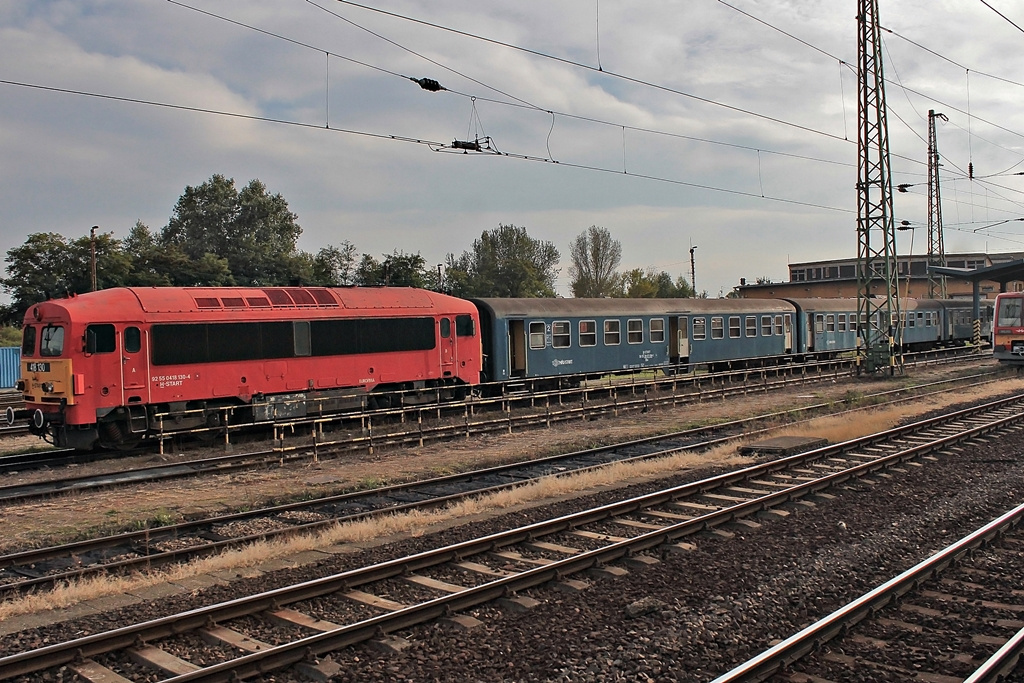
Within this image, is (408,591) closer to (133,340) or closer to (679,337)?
(133,340)

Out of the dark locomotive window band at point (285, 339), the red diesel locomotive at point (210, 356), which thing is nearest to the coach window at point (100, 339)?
the red diesel locomotive at point (210, 356)

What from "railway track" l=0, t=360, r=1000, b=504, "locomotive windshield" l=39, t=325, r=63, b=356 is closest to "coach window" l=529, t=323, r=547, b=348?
"railway track" l=0, t=360, r=1000, b=504

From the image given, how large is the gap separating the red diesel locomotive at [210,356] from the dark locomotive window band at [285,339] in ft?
0.08

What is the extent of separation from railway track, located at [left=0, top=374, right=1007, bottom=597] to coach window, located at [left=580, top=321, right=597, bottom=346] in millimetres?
11028

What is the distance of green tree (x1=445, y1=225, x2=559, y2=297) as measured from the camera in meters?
70.1

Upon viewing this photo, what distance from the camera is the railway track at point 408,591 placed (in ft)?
21.5

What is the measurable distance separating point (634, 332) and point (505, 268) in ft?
149

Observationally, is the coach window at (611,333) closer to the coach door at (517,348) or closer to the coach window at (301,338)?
the coach door at (517,348)

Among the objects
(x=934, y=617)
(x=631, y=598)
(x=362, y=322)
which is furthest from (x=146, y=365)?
(x=934, y=617)

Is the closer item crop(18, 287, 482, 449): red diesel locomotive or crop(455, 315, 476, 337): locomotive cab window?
crop(18, 287, 482, 449): red diesel locomotive

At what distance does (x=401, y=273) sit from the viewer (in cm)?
4441

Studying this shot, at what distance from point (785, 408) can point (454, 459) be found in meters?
11.8

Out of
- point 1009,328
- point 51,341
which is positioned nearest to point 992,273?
point 1009,328

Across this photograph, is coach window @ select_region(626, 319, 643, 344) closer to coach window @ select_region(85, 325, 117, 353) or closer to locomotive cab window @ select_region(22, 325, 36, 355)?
coach window @ select_region(85, 325, 117, 353)
